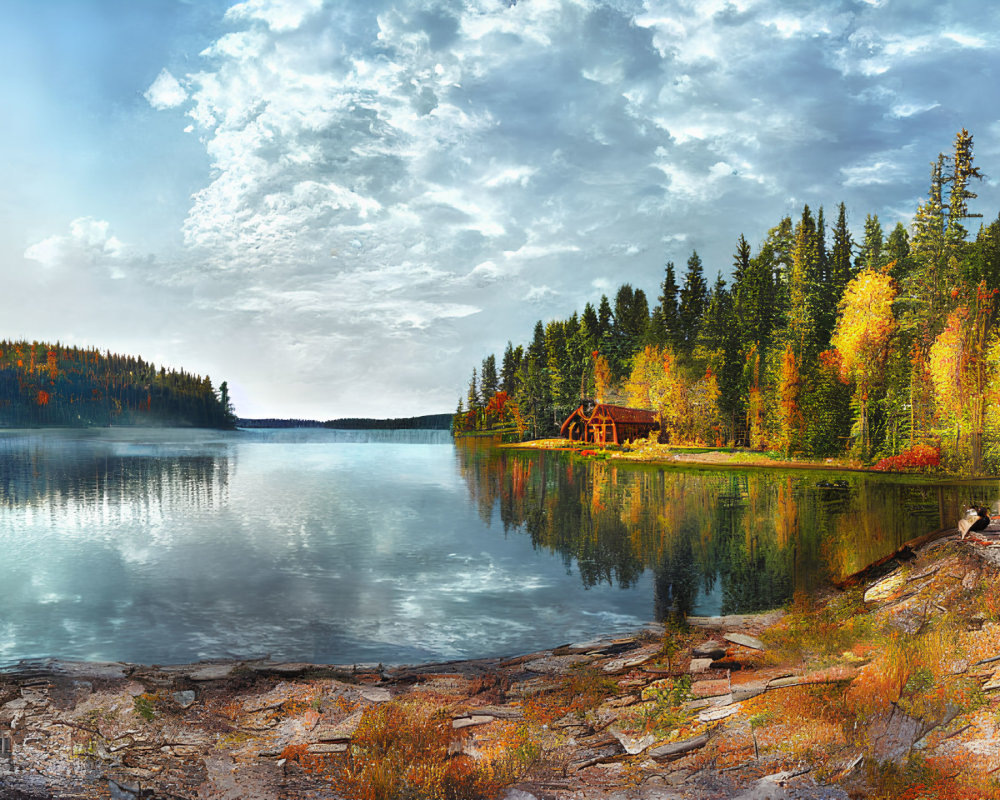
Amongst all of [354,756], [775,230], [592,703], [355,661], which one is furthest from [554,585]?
[775,230]

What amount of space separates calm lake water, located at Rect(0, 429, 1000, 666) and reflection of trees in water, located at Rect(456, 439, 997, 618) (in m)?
0.13

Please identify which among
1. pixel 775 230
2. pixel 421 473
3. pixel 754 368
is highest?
pixel 775 230

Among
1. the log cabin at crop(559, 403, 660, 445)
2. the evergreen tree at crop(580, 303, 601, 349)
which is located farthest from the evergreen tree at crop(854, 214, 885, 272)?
the evergreen tree at crop(580, 303, 601, 349)

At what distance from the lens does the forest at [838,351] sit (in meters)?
44.5

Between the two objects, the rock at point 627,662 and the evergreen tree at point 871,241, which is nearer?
the rock at point 627,662

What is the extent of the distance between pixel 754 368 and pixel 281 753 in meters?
68.3

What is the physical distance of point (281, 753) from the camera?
28.9 feet

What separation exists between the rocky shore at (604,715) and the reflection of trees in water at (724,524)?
15.3ft

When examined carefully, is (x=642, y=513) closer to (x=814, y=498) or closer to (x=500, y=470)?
(x=814, y=498)

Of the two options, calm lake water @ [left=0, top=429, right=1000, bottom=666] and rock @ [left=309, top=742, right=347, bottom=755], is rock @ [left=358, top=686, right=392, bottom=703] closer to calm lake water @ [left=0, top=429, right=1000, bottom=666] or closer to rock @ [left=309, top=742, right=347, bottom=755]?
rock @ [left=309, top=742, right=347, bottom=755]

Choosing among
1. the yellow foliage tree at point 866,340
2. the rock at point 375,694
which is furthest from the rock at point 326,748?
the yellow foliage tree at point 866,340

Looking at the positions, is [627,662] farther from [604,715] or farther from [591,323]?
[591,323]

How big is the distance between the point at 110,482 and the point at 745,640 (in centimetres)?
5053

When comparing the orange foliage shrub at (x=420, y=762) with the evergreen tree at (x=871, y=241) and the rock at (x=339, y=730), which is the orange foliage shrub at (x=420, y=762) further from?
the evergreen tree at (x=871, y=241)
